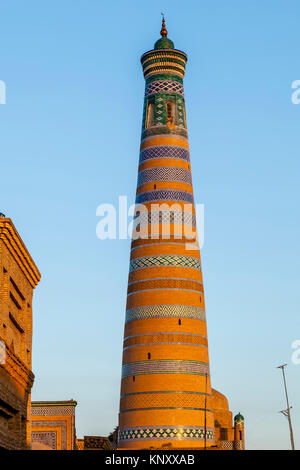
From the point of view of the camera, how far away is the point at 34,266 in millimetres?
35094

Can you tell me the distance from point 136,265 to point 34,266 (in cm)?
1622

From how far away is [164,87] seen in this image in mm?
52812

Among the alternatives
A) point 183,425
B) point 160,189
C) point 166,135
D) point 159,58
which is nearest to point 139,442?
point 183,425

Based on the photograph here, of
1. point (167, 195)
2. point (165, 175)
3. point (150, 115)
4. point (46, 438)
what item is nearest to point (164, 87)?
point (150, 115)

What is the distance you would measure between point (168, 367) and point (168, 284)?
424 centimetres

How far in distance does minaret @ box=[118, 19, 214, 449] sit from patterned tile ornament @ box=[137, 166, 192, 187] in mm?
53

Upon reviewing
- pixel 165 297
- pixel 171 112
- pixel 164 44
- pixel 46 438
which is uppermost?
pixel 164 44

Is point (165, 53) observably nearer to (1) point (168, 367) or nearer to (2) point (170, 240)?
(2) point (170, 240)

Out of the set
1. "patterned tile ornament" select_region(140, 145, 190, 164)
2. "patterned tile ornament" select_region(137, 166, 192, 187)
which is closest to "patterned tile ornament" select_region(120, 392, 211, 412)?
"patterned tile ornament" select_region(137, 166, 192, 187)

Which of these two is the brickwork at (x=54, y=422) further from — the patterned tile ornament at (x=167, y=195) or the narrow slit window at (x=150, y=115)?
the narrow slit window at (x=150, y=115)

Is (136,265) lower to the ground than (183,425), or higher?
higher

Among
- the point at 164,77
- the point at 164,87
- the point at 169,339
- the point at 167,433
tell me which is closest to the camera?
the point at 167,433

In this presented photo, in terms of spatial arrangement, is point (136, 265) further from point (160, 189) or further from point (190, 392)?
point (190, 392)

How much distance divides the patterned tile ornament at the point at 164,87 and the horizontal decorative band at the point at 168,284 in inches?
417
